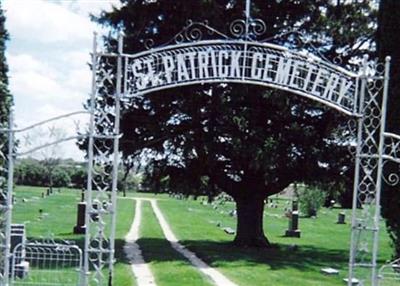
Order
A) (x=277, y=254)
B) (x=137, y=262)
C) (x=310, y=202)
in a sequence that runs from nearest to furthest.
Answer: (x=137, y=262) < (x=277, y=254) < (x=310, y=202)

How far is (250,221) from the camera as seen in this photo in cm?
2169

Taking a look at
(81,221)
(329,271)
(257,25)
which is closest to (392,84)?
(257,25)

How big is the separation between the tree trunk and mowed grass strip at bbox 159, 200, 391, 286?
516mm

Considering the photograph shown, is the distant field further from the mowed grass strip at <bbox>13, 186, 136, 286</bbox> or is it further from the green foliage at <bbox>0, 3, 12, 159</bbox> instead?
the green foliage at <bbox>0, 3, 12, 159</bbox>

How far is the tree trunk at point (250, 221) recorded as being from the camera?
70.5ft

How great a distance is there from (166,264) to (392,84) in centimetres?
699

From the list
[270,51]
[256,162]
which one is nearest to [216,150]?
[256,162]

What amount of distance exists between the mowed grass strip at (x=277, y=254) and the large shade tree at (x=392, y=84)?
2124 mm

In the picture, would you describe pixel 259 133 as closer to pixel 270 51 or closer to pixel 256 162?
pixel 256 162

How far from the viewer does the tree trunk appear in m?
21.5

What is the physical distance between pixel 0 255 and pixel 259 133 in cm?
1000

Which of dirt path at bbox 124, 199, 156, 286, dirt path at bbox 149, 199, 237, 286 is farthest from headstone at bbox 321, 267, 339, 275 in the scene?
dirt path at bbox 124, 199, 156, 286

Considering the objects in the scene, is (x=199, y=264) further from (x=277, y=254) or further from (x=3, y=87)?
(x=3, y=87)

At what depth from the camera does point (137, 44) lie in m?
19.8
